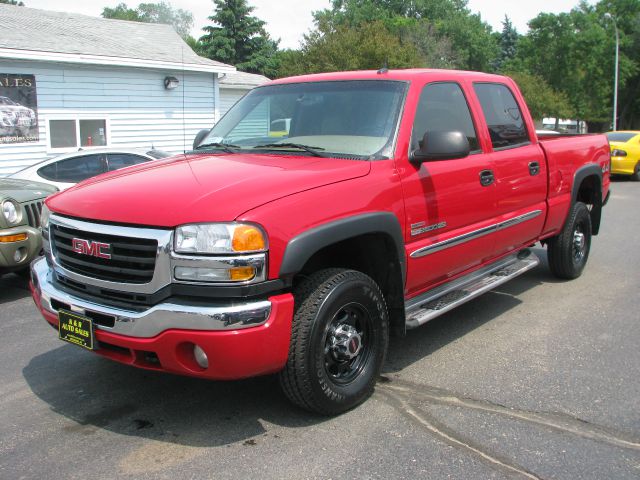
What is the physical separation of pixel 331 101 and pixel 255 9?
43.7 m

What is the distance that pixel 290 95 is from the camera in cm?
482

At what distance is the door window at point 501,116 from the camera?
5.12 m

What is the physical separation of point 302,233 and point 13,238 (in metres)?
3.92

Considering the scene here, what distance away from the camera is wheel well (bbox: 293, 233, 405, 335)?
12.7 ft

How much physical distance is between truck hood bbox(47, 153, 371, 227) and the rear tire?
3.38m

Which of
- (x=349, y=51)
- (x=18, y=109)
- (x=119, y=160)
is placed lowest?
(x=119, y=160)

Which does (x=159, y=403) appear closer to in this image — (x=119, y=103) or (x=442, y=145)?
(x=442, y=145)

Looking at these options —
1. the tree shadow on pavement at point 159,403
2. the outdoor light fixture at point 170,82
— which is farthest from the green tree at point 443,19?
the tree shadow on pavement at point 159,403

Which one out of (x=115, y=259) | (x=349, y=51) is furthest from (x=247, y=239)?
(x=349, y=51)

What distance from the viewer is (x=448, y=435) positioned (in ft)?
11.3

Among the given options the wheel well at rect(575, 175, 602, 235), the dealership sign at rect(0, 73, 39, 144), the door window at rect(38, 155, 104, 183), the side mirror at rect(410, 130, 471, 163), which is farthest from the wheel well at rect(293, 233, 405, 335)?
the dealership sign at rect(0, 73, 39, 144)

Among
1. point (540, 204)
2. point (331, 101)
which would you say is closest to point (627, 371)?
point (540, 204)

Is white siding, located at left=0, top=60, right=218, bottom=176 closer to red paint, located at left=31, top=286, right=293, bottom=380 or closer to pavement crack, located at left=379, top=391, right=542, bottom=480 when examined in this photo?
pavement crack, located at left=379, top=391, right=542, bottom=480

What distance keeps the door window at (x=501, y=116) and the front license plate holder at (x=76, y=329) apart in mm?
3238
